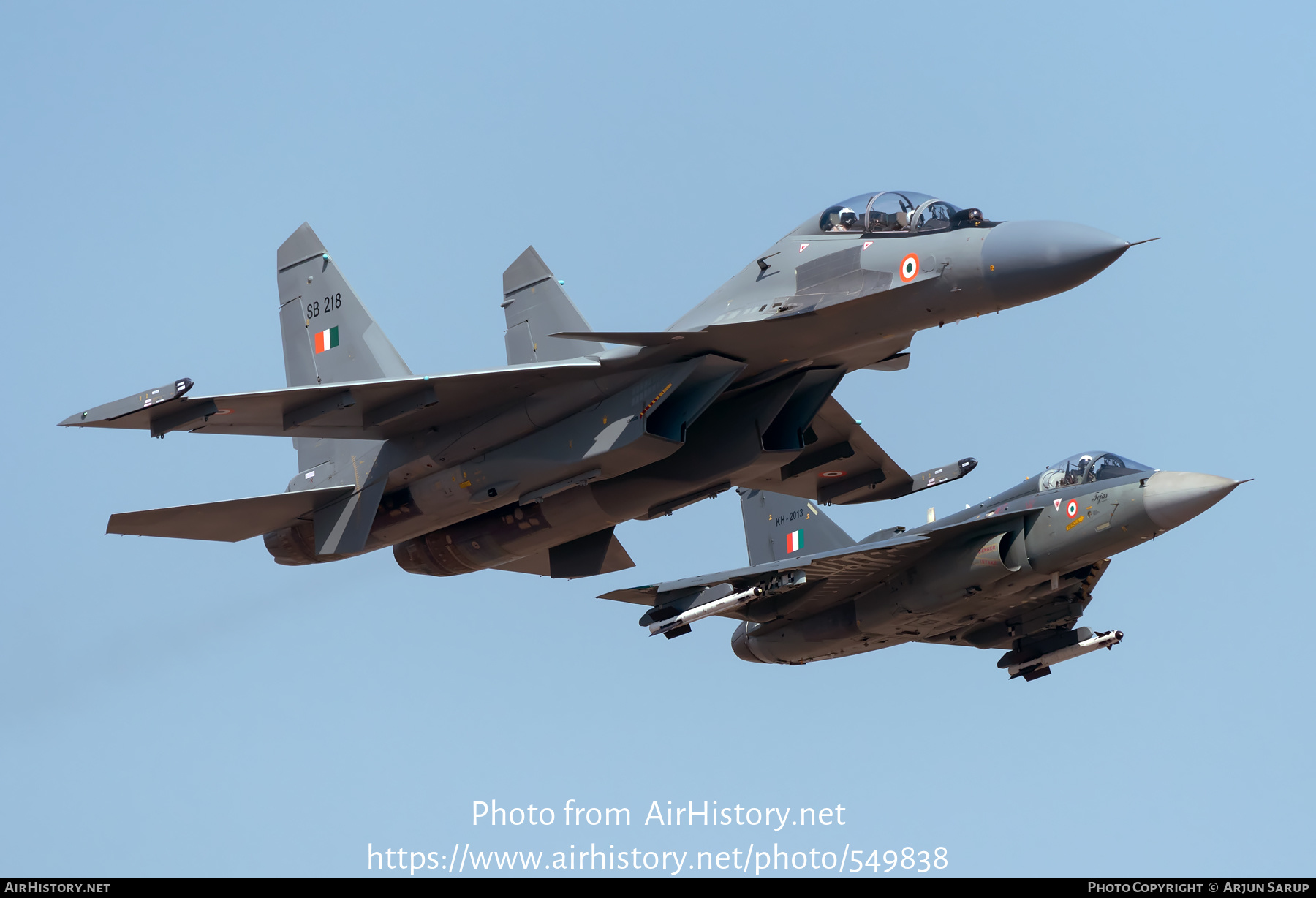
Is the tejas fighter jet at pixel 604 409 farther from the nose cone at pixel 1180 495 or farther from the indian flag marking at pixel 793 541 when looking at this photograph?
the indian flag marking at pixel 793 541

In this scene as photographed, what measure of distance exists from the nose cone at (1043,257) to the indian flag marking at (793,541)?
14.6 metres

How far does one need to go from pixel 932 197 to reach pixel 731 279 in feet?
8.70

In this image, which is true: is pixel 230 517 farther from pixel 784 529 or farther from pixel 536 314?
pixel 784 529

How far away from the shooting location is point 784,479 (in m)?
23.7

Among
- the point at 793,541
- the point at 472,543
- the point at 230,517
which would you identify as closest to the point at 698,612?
the point at 472,543

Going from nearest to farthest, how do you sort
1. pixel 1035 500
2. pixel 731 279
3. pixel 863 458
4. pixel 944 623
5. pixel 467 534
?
pixel 731 279, pixel 467 534, pixel 863 458, pixel 1035 500, pixel 944 623

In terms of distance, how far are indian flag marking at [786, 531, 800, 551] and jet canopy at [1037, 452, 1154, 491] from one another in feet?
22.4

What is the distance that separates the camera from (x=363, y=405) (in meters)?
20.3

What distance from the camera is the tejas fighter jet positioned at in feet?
59.4

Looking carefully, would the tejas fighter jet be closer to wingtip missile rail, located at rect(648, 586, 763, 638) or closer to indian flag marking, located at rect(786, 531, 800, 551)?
wingtip missile rail, located at rect(648, 586, 763, 638)

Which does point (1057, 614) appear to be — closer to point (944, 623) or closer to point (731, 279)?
point (944, 623)

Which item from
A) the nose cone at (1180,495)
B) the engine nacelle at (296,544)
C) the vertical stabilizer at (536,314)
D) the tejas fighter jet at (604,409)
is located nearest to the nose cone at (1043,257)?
the tejas fighter jet at (604,409)

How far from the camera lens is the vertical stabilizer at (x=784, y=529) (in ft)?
104
